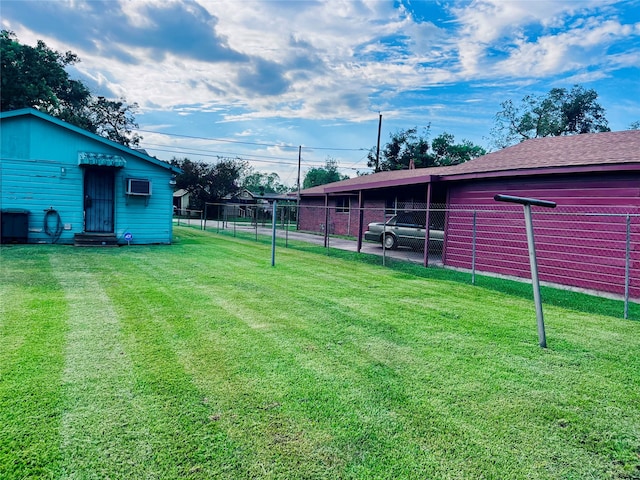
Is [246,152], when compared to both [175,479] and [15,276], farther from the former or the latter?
[175,479]

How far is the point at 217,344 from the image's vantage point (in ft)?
11.8

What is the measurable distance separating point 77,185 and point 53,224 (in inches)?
51.3

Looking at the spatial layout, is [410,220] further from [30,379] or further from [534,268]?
[30,379]

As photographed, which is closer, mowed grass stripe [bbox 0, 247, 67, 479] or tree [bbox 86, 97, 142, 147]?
mowed grass stripe [bbox 0, 247, 67, 479]

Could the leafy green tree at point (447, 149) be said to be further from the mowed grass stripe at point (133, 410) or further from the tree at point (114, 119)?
the mowed grass stripe at point (133, 410)

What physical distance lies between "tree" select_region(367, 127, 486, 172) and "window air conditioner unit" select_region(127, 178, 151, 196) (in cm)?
2581

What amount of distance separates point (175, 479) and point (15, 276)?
6.17 metres

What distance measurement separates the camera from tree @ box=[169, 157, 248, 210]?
39906 mm

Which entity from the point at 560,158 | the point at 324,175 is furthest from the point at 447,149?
the point at 560,158

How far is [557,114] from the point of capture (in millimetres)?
31844

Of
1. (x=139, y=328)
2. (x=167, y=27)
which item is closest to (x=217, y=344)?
(x=139, y=328)

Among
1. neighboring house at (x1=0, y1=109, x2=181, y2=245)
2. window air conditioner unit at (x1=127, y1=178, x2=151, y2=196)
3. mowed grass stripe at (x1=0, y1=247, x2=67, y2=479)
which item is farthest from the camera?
window air conditioner unit at (x1=127, y1=178, x2=151, y2=196)

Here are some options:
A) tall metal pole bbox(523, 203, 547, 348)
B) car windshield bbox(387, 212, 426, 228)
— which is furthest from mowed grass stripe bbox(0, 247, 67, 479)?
car windshield bbox(387, 212, 426, 228)

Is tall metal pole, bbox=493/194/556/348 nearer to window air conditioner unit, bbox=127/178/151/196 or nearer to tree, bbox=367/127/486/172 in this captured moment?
window air conditioner unit, bbox=127/178/151/196
